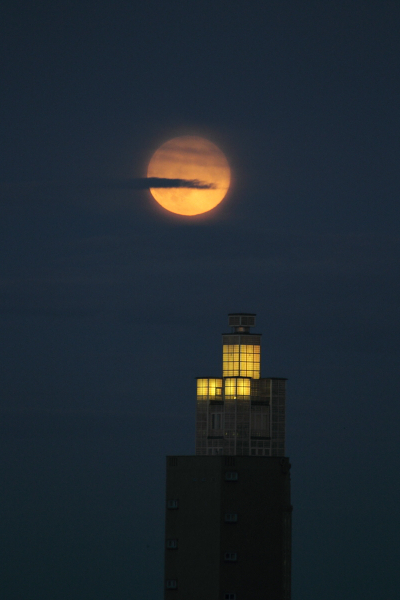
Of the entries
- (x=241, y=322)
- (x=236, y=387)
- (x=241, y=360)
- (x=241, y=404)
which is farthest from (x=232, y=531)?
(x=241, y=322)

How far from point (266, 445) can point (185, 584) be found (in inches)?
715

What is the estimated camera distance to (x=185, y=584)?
145750 millimetres

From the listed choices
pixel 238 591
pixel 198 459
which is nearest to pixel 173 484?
pixel 198 459

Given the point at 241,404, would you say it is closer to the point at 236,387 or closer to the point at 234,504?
the point at 236,387

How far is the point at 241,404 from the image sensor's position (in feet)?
495

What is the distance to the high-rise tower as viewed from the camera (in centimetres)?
15062

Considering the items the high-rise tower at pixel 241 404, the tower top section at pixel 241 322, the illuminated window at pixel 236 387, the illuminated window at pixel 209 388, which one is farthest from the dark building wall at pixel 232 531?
the tower top section at pixel 241 322

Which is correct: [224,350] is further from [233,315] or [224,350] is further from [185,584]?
[185,584]

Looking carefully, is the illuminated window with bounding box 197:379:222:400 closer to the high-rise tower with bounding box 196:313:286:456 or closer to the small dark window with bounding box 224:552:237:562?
the high-rise tower with bounding box 196:313:286:456

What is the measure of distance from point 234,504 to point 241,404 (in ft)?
40.5

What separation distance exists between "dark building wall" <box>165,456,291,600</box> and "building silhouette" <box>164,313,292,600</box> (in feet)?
0.36

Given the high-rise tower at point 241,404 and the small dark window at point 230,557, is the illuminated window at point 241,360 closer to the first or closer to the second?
the high-rise tower at point 241,404

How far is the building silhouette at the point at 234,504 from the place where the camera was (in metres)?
144

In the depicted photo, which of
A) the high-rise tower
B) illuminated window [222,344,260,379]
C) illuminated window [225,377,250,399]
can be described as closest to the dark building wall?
the high-rise tower
